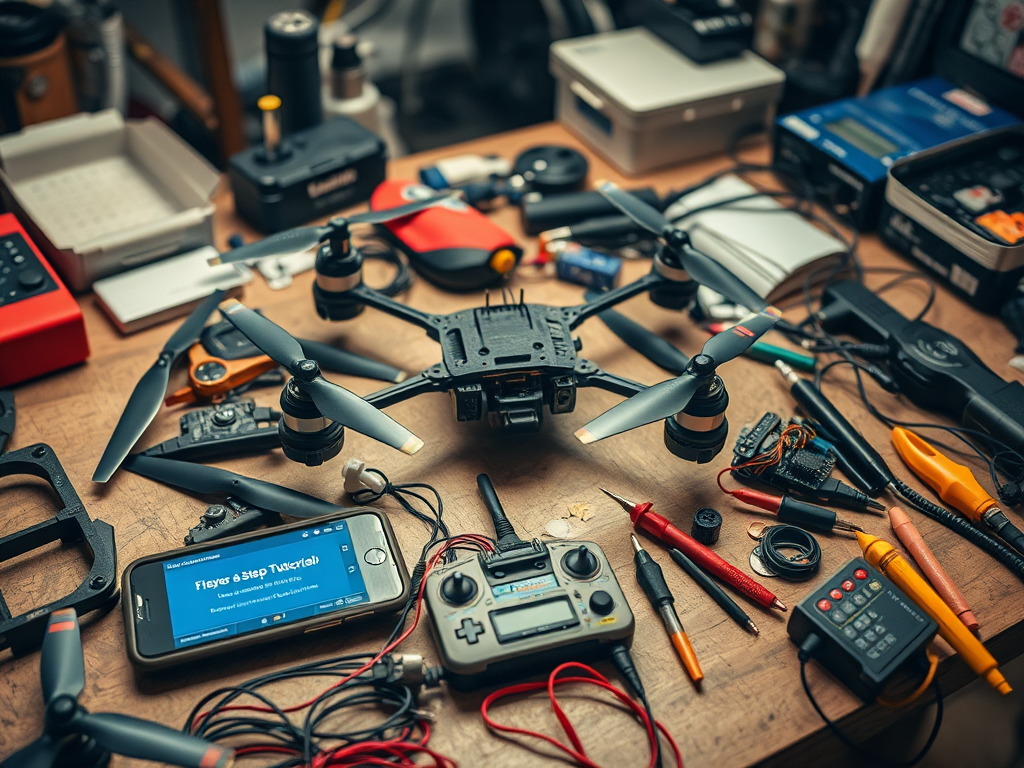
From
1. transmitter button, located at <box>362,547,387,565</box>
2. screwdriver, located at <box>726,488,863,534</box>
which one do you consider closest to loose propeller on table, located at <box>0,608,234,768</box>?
transmitter button, located at <box>362,547,387,565</box>

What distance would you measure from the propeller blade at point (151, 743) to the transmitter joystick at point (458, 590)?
0.30m

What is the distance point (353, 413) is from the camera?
1.20 meters

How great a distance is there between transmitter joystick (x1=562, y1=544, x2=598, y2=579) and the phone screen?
0.24m

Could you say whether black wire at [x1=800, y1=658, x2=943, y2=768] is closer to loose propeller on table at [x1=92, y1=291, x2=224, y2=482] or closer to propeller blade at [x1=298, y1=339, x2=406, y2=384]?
propeller blade at [x1=298, y1=339, x2=406, y2=384]

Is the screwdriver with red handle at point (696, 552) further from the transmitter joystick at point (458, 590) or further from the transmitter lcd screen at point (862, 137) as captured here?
the transmitter lcd screen at point (862, 137)

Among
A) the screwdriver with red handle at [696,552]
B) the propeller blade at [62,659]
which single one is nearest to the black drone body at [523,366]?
the screwdriver with red handle at [696,552]

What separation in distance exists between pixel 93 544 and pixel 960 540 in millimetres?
1194

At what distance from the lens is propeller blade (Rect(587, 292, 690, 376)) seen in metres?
1.51

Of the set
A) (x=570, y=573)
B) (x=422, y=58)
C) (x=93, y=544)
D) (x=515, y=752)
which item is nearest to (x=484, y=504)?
(x=570, y=573)

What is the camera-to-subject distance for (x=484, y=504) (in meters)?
1.30

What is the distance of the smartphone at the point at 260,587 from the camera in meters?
1.09

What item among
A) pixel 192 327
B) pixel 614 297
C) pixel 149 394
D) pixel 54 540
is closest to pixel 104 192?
pixel 192 327

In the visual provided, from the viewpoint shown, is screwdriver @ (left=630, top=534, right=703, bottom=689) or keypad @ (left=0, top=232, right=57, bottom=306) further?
keypad @ (left=0, top=232, right=57, bottom=306)

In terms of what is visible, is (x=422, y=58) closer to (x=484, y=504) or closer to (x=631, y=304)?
(x=631, y=304)
